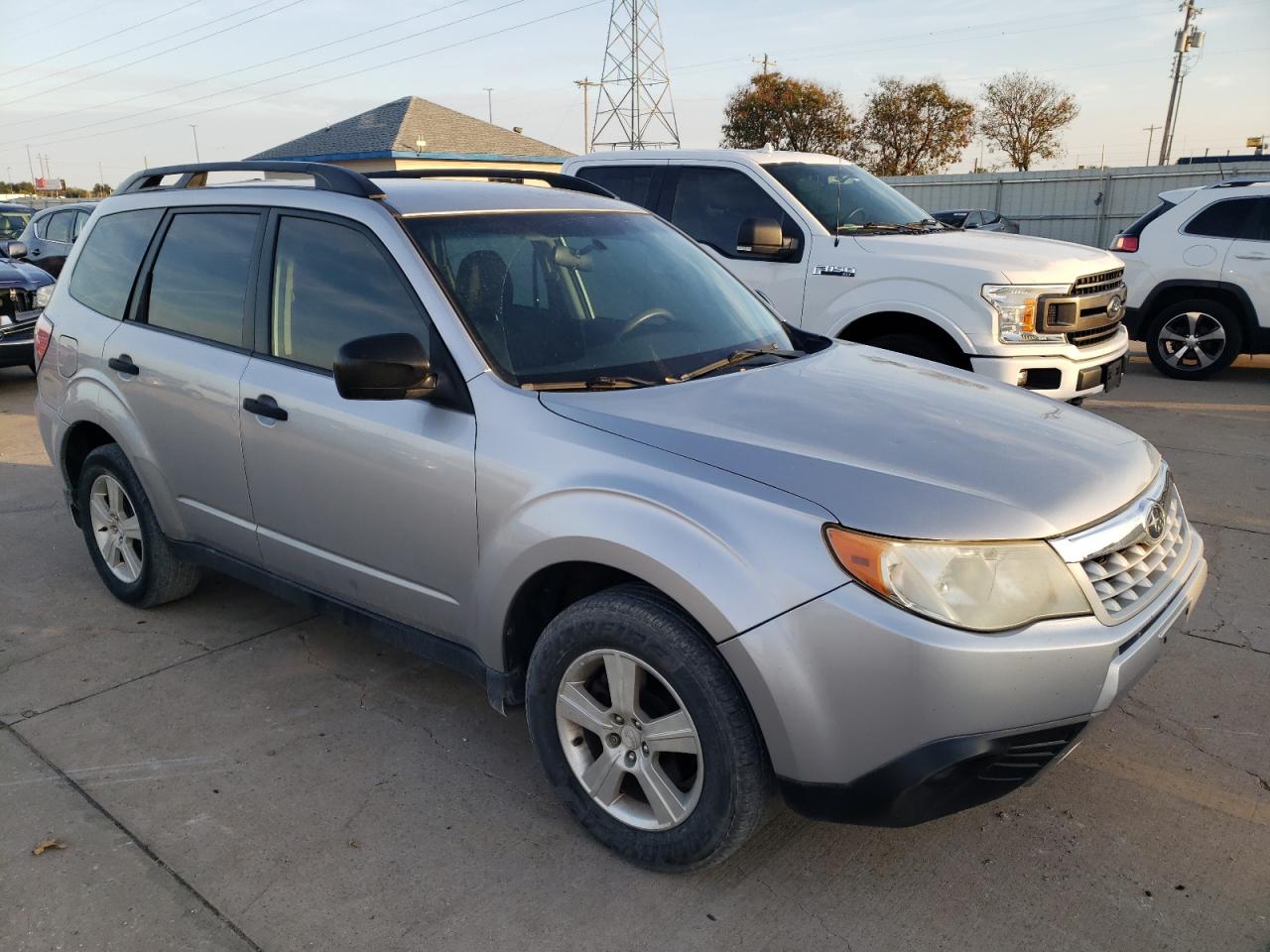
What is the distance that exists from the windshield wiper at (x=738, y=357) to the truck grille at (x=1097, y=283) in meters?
3.56

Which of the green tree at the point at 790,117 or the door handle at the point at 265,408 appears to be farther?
the green tree at the point at 790,117

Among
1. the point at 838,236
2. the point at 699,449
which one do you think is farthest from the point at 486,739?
the point at 838,236

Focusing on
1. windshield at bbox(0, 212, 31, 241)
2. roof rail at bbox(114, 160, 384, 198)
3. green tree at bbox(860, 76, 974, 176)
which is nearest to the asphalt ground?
roof rail at bbox(114, 160, 384, 198)

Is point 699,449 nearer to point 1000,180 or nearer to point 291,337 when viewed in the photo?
point 291,337

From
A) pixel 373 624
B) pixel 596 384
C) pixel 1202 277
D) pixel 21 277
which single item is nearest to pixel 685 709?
pixel 596 384

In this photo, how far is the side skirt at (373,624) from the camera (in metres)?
3.06

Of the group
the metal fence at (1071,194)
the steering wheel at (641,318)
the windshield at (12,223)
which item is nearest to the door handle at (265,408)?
the steering wheel at (641,318)

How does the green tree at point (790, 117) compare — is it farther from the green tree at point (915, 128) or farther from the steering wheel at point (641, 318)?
the steering wheel at point (641, 318)

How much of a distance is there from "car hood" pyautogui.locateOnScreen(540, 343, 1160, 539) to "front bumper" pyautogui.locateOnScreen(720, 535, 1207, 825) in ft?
0.77

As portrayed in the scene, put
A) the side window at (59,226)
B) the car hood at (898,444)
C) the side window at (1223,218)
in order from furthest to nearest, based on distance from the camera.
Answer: the side window at (59,226)
the side window at (1223,218)
the car hood at (898,444)

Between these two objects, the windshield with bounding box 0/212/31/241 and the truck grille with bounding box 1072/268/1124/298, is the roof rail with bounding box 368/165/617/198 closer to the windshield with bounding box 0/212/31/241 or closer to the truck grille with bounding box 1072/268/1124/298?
the truck grille with bounding box 1072/268/1124/298

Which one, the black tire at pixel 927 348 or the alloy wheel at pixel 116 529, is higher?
the black tire at pixel 927 348

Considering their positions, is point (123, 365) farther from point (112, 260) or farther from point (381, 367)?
point (381, 367)

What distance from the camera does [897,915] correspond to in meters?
2.59
